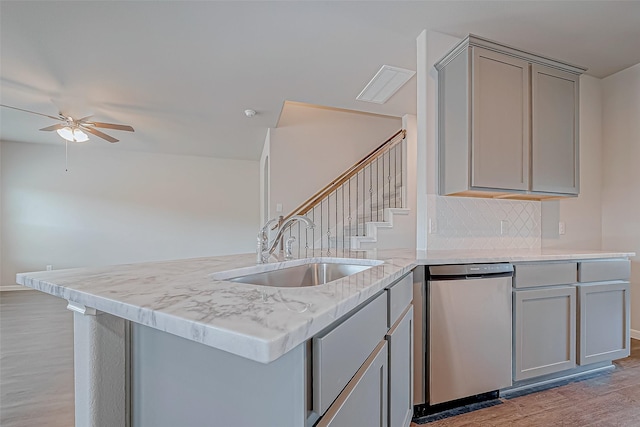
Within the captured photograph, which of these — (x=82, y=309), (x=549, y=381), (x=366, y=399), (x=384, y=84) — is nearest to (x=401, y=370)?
(x=366, y=399)

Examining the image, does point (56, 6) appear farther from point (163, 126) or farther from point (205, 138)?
point (205, 138)

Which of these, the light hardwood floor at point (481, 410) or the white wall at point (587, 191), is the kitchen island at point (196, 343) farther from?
the white wall at point (587, 191)

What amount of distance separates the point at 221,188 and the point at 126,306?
606 centimetres

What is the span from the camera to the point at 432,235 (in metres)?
2.38

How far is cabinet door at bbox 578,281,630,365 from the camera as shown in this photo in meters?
2.12

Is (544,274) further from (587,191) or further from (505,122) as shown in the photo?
(587,191)

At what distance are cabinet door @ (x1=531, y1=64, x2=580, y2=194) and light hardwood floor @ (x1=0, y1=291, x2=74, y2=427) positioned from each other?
3592 millimetres

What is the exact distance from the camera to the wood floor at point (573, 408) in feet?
5.64

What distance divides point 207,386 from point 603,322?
9.14 ft

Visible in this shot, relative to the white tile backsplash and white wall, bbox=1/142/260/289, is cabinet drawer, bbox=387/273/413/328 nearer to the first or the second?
the white tile backsplash

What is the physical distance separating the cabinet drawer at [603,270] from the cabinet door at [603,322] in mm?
45

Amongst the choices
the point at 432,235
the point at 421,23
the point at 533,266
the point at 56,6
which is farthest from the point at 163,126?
the point at 533,266

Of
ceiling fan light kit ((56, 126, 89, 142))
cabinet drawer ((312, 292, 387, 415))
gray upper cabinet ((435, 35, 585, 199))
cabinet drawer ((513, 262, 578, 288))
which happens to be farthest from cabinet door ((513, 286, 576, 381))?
ceiling fan light kit ((56, 126, 89, 142))

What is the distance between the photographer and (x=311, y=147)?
16.0 ft
